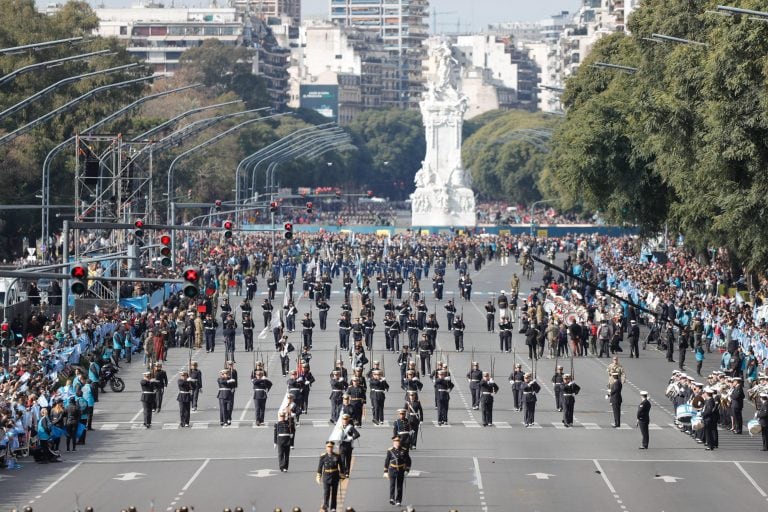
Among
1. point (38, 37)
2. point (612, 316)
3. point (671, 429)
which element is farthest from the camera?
point (38, 37)

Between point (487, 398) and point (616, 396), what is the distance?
260cm

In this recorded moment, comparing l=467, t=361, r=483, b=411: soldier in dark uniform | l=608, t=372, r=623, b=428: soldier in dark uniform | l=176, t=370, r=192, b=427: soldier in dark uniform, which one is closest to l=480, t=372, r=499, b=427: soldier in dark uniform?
l=467, t=361, r=483, b=411: soldier in dark uniform

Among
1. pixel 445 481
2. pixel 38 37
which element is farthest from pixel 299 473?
pixel 38 37

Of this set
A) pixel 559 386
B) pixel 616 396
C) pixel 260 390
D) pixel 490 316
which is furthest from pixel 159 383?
pixel 490 316

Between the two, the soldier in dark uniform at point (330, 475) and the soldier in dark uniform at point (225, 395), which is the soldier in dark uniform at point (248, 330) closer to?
the soldier in dark uniform at point (225, 395)

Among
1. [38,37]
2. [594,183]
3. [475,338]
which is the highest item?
[38,37]

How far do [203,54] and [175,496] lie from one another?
559 feet

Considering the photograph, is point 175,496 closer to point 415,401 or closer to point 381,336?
point 415,401

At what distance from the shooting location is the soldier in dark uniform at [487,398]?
39406 mm

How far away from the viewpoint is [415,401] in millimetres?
36188

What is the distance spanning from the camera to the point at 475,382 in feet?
138

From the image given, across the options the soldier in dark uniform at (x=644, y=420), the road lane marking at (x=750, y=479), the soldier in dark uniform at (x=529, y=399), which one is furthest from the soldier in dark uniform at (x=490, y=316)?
the road lane marking at (x=750, y=479)

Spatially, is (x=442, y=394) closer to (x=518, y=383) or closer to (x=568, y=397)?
(x=518, y=383)

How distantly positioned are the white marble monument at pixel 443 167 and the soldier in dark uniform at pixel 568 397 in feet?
380
